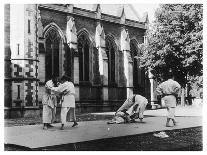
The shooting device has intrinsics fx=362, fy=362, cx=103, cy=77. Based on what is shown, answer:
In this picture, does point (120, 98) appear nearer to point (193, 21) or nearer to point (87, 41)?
point (87, 41)

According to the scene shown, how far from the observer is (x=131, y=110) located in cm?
1415

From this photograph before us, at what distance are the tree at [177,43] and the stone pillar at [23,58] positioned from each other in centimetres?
924

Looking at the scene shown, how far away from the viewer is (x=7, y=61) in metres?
20.3

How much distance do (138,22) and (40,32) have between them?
12088mm

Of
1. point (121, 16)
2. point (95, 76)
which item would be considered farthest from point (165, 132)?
point (121, 16)

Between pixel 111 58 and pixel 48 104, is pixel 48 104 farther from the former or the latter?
pixel 111 58

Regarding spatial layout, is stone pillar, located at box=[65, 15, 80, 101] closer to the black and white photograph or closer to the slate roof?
the black and white photograph

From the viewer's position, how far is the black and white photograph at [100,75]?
34.1ft

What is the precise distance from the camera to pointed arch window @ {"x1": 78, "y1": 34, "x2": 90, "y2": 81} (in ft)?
93.7

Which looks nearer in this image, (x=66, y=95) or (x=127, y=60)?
(x=66, y=95)

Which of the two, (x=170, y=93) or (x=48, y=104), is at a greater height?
(x=170, y=93)

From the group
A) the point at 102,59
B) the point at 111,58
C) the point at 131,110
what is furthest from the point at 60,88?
the point at 111,58

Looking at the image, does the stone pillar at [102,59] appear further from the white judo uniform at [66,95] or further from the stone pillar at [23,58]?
the white judo uniform at [66,95]

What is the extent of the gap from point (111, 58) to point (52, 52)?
6766mm
